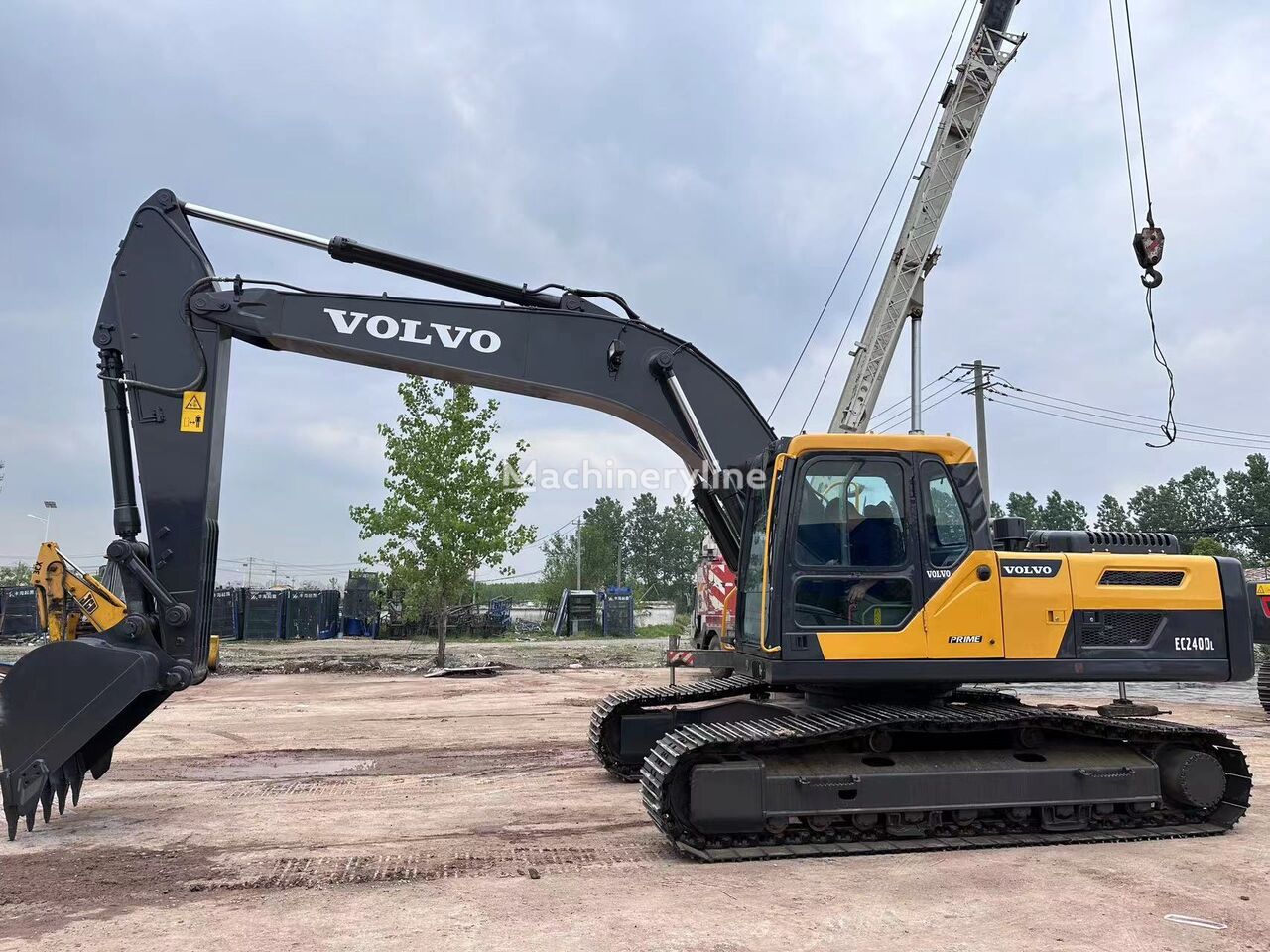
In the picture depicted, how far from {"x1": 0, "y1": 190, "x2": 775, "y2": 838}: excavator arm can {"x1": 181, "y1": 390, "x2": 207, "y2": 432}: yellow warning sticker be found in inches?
0.5

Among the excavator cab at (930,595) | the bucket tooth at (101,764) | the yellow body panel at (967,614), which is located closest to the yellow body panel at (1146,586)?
the excavator cab at (930,595)

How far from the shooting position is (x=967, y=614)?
6.41 metres

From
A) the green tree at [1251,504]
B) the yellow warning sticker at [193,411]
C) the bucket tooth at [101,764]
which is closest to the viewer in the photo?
the bucket tooth at [101,764]

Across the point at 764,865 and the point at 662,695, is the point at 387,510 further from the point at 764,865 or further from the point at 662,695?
the point at 764,865

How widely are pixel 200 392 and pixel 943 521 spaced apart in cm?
560

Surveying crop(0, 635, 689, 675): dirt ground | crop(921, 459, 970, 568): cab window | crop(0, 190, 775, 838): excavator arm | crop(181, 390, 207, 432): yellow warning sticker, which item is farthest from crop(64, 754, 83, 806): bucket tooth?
crop(0, 635, 689, 675): dirt ground

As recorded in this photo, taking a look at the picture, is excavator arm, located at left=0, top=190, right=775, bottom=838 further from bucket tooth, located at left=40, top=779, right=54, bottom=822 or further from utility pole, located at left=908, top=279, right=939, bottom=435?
utility pole, located at left=908, top=279, right=939, bottom=435

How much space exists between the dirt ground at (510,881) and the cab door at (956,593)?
4.47 ft

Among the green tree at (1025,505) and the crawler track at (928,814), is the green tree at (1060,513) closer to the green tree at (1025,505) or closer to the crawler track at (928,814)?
the green tree at (1025,505)

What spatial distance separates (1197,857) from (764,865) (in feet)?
9.35

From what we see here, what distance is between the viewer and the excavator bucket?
6191 mm

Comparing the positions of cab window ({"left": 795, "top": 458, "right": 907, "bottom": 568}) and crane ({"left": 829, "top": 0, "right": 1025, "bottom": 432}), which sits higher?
crane ({"left": 829, "top": 0, "right": 1025, "bottom": 432})

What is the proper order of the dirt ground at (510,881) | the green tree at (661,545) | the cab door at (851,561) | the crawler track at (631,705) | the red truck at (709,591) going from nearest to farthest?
1. the dirt ground at (510,881)
2. the cab door at (851,561)
3. the crawler track at (631,705)
4. the red truck at (709,591)
5. the green tree at (661,545)

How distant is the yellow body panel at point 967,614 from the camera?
6379 mm
